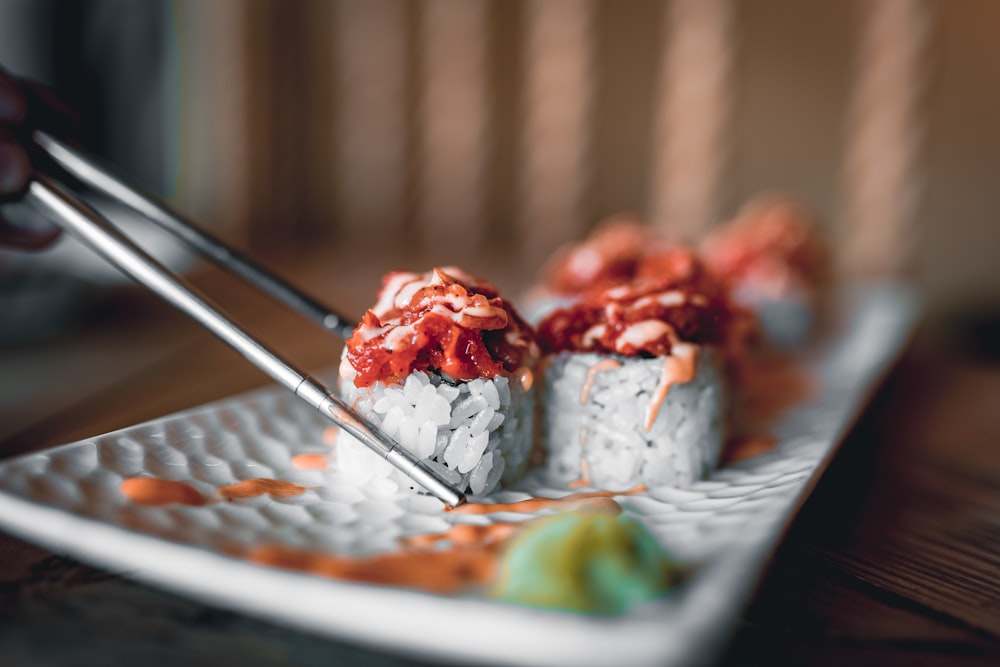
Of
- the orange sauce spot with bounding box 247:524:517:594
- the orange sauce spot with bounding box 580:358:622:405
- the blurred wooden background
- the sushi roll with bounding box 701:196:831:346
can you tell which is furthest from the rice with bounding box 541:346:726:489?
the blurred wooden background

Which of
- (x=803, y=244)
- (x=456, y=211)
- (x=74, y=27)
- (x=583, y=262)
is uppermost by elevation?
(x=74, y=27)

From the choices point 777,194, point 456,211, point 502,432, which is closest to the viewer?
point 502,432

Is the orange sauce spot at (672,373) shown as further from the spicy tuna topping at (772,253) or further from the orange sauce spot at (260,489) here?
the spicy tuna topping at (772,253)

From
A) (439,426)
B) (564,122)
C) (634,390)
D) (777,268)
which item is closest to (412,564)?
(439,426)

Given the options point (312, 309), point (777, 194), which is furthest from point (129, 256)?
point (777, 194)

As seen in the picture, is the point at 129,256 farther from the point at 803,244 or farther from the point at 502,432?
the point at 803,244

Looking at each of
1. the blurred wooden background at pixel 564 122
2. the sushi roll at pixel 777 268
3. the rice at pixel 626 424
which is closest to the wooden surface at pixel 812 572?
the rice at pixel 626 424

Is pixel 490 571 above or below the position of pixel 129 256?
below
